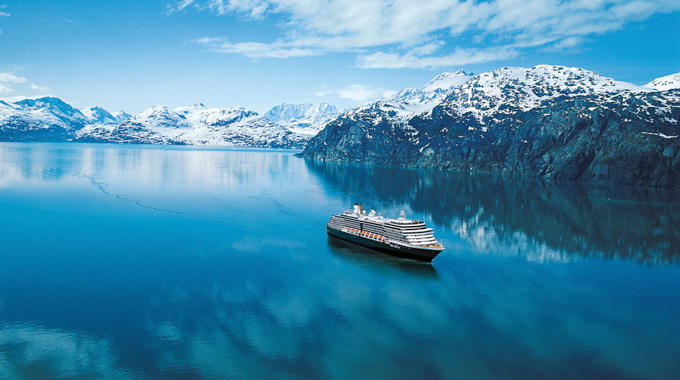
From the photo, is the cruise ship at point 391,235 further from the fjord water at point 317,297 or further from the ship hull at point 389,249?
the fjord water at point 317,297

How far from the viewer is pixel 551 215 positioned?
3942 inches

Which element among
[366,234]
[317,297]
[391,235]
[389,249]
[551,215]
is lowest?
[317,297]

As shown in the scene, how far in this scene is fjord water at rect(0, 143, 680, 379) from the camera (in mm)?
32938

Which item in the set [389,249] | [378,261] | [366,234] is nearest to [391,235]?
[389,249]

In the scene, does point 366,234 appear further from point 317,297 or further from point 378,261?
point 317,297

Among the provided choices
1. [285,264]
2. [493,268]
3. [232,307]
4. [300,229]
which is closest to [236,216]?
[300,229]

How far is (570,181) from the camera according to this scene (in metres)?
186

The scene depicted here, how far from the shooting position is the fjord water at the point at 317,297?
1297 inches

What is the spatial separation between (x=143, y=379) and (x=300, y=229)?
50.0 metres

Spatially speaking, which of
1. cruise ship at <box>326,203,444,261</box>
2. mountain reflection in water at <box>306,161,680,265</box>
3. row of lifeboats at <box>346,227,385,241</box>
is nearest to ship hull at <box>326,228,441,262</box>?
cruise ship at <box>326,203,444,261</box>

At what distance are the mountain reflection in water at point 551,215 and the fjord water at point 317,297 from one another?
755mm

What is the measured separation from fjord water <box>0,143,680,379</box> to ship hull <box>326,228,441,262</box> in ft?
4.96

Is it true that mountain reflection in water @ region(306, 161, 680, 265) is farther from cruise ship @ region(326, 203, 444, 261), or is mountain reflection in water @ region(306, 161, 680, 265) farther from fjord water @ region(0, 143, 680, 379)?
cruise ship @ region(326, 203, 444, 261)

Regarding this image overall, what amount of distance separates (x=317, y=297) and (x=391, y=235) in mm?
20931
